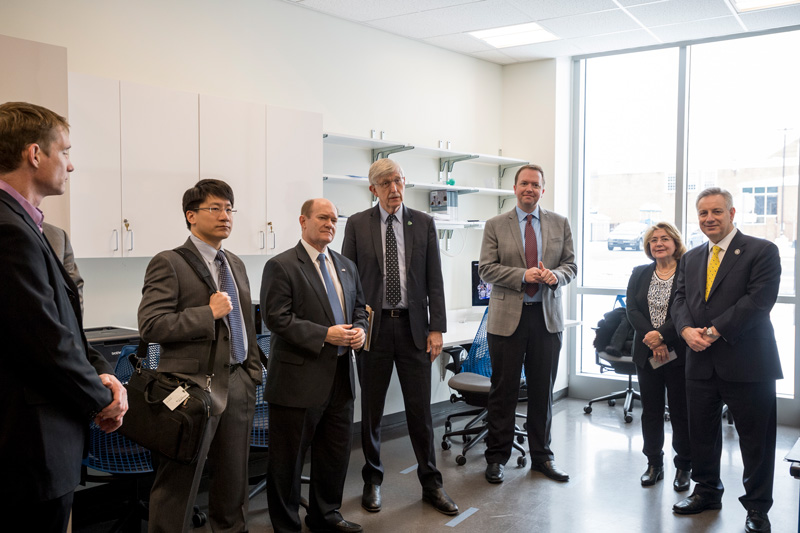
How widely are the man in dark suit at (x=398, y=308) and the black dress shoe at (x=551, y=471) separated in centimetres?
75

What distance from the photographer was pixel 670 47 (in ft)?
18.2

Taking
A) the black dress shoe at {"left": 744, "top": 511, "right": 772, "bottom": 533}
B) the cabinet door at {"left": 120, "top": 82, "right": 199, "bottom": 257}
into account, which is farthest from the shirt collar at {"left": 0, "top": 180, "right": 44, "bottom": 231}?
the black dress shoe at {"left": 744, "top": 511, "right": 772, "bottom": 533}

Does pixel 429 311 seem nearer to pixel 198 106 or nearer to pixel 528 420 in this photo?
pixel 528 420

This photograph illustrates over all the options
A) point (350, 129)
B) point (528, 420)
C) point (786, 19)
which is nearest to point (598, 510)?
point (528, 420)

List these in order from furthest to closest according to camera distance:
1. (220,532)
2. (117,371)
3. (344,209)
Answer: (344,209) < (117,371) < (220,532)

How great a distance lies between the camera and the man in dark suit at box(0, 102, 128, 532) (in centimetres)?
149

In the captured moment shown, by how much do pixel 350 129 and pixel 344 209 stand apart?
1.84 feet

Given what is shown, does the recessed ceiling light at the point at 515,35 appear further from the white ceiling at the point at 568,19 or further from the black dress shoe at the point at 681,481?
the black dress shoe at the point at 681,481

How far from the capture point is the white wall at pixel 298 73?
11.5 feet

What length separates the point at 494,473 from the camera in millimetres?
3816

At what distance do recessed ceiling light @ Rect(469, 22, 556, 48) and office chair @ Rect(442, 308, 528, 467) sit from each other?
2.19m

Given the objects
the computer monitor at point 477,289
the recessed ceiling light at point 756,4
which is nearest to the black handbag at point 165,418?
the computer monitor at point 477,289

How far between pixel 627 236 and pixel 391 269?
3.26 meters

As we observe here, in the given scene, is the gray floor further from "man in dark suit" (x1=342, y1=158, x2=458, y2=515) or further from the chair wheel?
"man in dark suit" (x1=342, y1=158, x2=458, y2=515)
